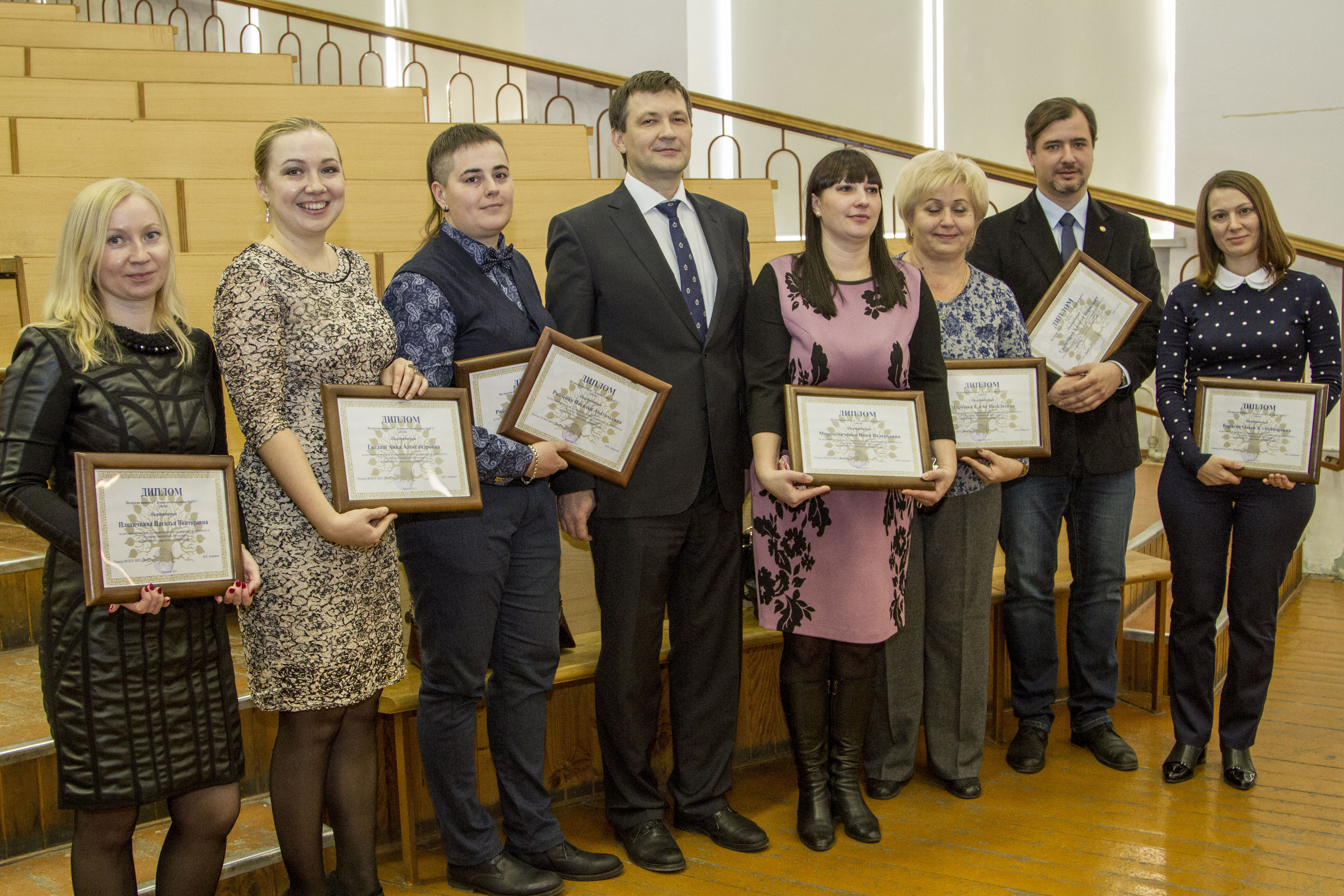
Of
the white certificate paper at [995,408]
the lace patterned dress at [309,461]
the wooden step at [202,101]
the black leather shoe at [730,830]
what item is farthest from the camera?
the wooden step at [202,101]

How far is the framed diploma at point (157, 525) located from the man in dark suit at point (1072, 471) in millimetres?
1881

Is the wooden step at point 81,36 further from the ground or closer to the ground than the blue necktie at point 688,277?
further from the ground

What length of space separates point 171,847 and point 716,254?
145 cm

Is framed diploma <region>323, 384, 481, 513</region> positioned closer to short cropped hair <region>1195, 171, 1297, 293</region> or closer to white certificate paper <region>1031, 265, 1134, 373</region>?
white certificate paper <region>1031, 265, 1134, 373</region>

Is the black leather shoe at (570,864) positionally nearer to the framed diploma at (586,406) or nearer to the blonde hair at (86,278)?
the framed diploma at (586,406)

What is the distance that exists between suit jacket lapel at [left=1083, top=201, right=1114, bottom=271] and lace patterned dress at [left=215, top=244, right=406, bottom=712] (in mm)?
1804

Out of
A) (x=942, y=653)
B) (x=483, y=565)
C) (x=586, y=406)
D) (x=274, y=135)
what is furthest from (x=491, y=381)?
(x=942, y=653)

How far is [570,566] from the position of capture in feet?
10.0

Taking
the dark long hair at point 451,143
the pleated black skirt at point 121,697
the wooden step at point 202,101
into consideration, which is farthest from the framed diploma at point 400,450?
the wooden step at point 202,101

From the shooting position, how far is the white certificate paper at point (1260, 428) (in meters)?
2.44

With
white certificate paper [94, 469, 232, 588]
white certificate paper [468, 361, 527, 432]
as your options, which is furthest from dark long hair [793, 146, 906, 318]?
white certificate paper [94, 469, 232, 588]

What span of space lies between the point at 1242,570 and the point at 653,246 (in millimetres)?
1559

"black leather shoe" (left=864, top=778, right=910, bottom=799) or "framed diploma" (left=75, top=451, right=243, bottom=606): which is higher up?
"framed diploma" (left=75, top=451, right=243, bottom=606)

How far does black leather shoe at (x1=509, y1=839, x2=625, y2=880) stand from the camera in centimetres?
218
